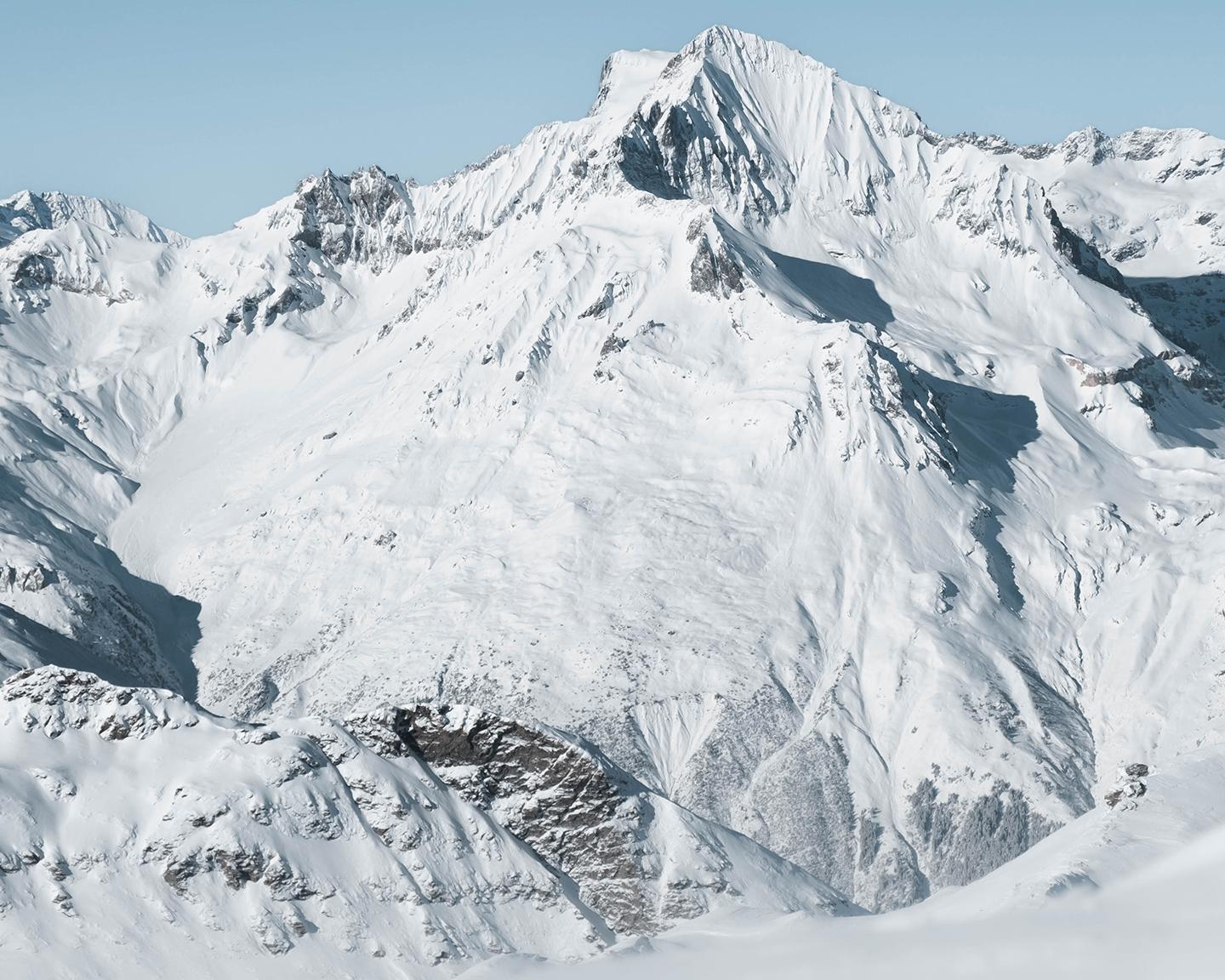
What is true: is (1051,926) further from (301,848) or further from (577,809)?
(577,809)

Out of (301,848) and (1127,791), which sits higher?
(1127,791)

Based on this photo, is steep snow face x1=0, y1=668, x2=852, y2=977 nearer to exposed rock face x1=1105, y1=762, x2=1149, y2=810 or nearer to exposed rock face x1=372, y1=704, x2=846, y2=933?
exposed rock face x1=372, y1=704, x2=846, y2=933

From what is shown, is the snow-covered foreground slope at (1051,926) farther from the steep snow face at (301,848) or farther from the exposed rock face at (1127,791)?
the steep snow face at (301,848)

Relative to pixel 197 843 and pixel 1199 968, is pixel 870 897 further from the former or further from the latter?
pixel 1199 968

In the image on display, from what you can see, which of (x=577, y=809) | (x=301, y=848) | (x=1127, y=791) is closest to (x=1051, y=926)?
(x=1127, y=791)

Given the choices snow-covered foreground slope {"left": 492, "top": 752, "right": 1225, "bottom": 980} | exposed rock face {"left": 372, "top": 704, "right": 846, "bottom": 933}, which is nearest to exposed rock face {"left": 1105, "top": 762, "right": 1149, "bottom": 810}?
snow-covered foreground slope {"left": 492, "top": 752, "right": 1225, "bottom": 980}

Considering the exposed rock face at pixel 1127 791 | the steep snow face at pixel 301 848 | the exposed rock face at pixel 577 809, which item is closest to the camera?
the exposed rock face at pixel 1127 791

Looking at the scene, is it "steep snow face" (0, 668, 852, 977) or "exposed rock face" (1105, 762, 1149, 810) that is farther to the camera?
"steep snow face" (0, 668, 852, 977)

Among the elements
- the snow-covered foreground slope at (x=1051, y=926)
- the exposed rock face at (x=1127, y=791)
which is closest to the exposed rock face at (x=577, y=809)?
the snow-covered foreground slope at (x=1051, y=926)
